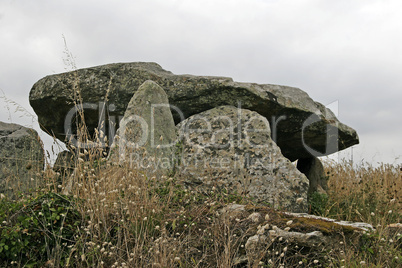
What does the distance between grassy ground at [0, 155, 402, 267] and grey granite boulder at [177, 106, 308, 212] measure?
171cm

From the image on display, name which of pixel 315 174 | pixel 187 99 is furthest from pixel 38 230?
pixel 315 174

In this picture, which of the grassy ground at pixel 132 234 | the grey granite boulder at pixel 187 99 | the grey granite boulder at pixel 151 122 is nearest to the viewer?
the grassy ground at pixel 132 234

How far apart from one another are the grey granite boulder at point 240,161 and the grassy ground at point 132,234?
5.62ft

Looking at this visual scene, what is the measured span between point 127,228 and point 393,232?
327 cm

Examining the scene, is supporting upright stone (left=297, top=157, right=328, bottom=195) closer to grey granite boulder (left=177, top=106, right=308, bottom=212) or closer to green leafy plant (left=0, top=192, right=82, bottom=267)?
grey granite boulder (left=177, top=106, right=308, bottom=212)

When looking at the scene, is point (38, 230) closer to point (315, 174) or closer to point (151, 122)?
point (151, 122)

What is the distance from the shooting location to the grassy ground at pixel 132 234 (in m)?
4.46

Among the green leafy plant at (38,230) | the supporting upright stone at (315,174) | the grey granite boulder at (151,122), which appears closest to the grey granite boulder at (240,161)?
the grey granite boulder at (151,122)

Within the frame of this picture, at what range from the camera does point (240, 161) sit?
295 inches

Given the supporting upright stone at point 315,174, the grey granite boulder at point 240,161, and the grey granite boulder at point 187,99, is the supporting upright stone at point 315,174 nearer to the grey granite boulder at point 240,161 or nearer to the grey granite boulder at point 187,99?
the grey granite boulder at point 187,99


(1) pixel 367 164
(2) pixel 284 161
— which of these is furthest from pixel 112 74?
(1) pixel 367 164

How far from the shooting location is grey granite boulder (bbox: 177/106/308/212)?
23.9ft

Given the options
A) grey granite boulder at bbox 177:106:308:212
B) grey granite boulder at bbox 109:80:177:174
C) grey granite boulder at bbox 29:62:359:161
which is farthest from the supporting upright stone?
grey granite boulder at bbox 109:80:177:174

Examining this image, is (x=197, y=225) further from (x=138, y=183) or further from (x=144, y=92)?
(x=144, y=92)
